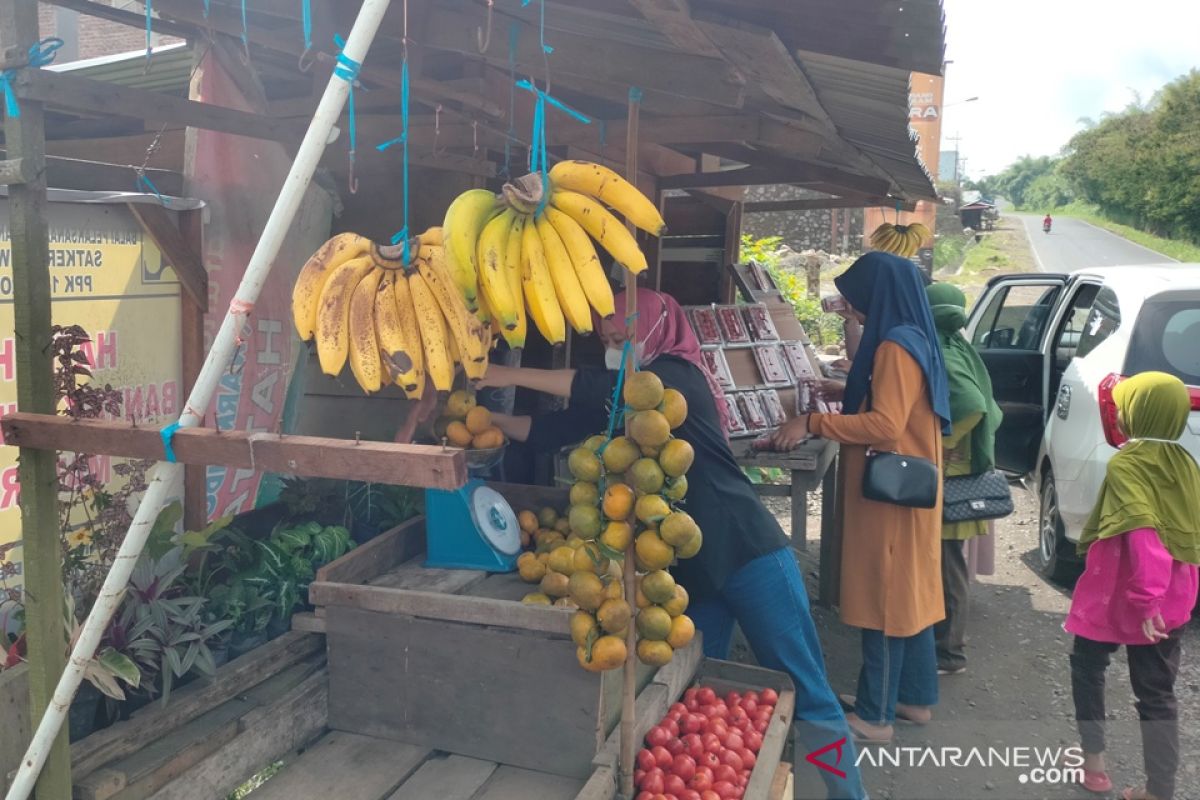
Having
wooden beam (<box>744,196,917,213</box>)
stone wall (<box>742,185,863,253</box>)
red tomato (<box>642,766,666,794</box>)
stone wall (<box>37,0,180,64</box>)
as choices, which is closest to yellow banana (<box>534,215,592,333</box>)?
red tomato (<box>642,766,666,794</box>)

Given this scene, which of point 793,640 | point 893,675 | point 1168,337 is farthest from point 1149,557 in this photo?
point 1168,337

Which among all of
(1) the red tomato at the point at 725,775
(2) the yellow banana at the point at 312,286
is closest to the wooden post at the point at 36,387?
(2) the yellow banana at the point at 312,286

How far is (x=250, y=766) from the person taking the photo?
2412mm

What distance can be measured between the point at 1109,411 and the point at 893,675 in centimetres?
222

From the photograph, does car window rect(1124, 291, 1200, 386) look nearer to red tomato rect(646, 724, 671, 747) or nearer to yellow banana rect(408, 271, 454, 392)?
red tomato rect(646, 724, 671, 747)

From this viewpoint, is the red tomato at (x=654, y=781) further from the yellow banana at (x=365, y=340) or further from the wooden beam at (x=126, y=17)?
the wooden beam at (x=126, y=17)

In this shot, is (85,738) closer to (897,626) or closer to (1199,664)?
(897,626)

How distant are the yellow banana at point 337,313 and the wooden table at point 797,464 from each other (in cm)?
254

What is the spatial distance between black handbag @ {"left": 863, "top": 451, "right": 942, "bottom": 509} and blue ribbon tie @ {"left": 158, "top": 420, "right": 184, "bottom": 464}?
2646 millimetres

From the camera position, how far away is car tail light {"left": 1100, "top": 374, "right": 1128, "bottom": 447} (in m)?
4.97

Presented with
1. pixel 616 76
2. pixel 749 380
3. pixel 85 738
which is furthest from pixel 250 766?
pixel 749 380

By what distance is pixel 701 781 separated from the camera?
2490 millimetres

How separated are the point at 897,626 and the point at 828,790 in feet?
3.02

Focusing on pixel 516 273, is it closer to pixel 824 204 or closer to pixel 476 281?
pixel 476 281
